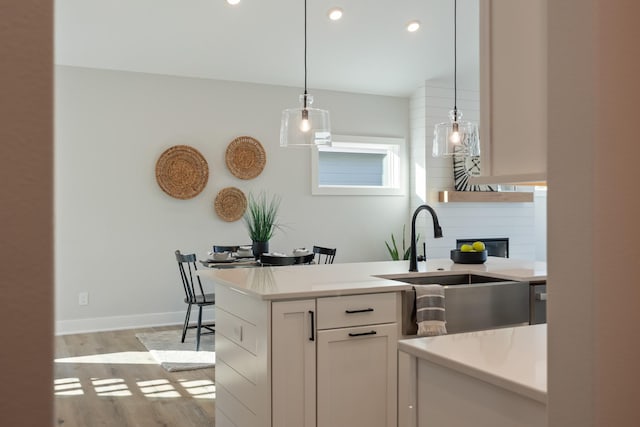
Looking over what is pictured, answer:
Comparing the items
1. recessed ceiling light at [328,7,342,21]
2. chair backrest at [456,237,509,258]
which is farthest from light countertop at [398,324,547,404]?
chair backrest at [456,237,509,258]

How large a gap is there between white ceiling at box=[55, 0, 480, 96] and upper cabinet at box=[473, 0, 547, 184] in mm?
4296

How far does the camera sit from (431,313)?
2.72 m

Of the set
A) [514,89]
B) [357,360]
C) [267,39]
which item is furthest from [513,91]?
[267,39]

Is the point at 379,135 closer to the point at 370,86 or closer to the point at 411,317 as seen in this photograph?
the point at 370,86

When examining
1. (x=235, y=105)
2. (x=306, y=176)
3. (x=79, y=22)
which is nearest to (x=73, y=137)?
(x=79, y=22)

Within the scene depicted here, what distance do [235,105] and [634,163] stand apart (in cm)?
575

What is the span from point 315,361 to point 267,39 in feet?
13.3

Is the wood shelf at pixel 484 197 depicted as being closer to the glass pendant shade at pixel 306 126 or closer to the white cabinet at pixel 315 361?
the glass pendant shade at pixel 306 126

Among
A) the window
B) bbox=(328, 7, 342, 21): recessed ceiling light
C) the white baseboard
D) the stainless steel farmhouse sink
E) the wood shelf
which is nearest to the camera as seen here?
the stainless steel farmhouse sink

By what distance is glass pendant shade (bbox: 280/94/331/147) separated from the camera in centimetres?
A: 357

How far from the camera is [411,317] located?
2.83 m

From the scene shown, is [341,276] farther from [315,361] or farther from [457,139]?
[457,139]

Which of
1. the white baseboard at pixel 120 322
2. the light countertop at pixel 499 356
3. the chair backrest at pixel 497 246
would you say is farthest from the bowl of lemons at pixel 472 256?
the chair backrest at pixel 497 246

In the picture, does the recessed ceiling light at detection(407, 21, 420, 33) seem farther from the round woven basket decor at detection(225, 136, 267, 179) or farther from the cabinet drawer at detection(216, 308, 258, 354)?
the cabinet drawer at detection(216, 308, 258, 354)
